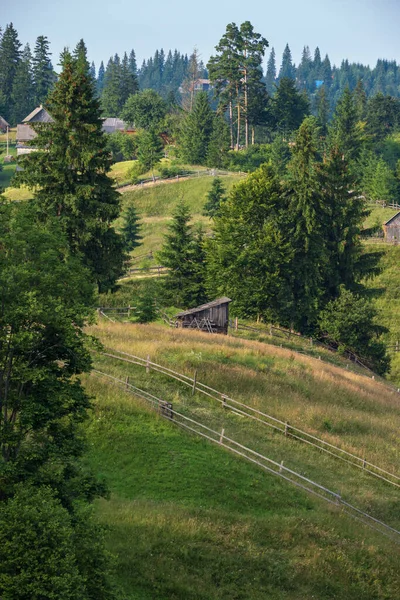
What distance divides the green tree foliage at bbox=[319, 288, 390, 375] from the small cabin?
100ft

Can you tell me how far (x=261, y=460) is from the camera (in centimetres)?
2786

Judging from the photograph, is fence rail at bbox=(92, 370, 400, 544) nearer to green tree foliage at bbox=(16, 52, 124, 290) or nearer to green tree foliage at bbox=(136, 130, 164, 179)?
green tree foliage at bbox=(16, 52, 124, 290)

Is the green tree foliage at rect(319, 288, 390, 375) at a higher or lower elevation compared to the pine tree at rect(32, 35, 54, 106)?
lower

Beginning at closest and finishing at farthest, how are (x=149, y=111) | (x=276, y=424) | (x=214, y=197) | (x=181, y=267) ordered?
(x=276, y=424) → (x=181, y=267) → (x=214, y=197) → (x=149, y=111)

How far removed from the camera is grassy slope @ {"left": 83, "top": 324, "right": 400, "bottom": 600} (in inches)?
827

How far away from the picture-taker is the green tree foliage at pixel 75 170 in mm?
45344

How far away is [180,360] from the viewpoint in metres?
35.3

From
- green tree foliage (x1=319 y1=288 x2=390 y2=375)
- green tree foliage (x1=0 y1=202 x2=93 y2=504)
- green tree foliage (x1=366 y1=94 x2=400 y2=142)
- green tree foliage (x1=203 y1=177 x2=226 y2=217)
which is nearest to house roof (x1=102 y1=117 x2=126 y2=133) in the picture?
green tree foliage (x1=366 y1=94 x2=400 y2=142)

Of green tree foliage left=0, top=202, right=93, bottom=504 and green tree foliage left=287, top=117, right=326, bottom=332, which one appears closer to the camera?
green tree foliage left=0, top=202, right=93, bottom=504

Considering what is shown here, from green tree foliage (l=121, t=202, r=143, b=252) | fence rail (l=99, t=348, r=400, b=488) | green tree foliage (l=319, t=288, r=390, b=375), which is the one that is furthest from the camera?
green tree foliage (l=121, t=202, r=143, b=252)

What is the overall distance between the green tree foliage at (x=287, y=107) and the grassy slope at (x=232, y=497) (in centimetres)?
8922

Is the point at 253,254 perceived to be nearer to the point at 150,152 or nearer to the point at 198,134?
the point at 150,152

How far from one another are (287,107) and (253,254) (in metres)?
69.7

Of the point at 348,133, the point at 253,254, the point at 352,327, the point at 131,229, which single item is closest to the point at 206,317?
the point at 253,254
